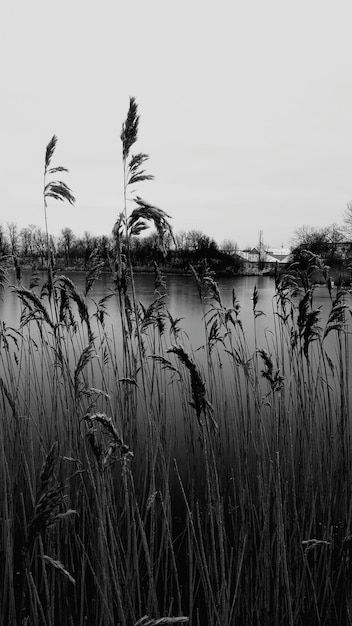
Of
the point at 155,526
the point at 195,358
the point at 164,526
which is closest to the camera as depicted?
the point at 164,526

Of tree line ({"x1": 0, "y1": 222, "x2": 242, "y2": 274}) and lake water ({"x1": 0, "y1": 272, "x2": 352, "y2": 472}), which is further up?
tree line ({"x1": 0, "y1": 222, "x2": 242, "y2": 274})

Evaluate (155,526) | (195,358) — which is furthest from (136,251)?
(155,526)

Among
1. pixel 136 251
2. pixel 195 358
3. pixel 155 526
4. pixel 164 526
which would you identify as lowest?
pixel 195 358

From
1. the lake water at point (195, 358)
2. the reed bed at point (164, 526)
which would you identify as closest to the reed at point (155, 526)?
the reed bed at point (164, 526)

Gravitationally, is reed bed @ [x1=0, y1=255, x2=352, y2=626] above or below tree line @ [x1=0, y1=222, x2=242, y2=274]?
below

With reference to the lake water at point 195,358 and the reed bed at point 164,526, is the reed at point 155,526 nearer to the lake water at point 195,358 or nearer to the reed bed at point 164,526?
the reed bed at point 164,526

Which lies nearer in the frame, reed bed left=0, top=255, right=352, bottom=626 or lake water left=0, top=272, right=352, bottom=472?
reed bed left=0, top=255, right=352, bottom=626

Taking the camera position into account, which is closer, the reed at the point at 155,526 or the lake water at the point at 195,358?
the reed at the point at 155,526

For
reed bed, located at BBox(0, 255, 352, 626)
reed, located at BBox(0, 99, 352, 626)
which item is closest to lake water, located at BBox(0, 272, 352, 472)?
reed bed, located at BBox(0, 255, 352, 626)

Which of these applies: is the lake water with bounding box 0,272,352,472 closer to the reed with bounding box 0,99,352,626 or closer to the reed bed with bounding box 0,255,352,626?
the reed bed with bounding box 0,255,352,626

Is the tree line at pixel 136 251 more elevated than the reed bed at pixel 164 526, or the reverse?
the tree line at pixel 136 251

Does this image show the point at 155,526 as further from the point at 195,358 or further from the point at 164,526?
the point at 195,358

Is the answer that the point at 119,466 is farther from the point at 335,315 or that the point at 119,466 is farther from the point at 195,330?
the point at 195,330

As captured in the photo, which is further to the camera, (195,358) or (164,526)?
(195,358)
